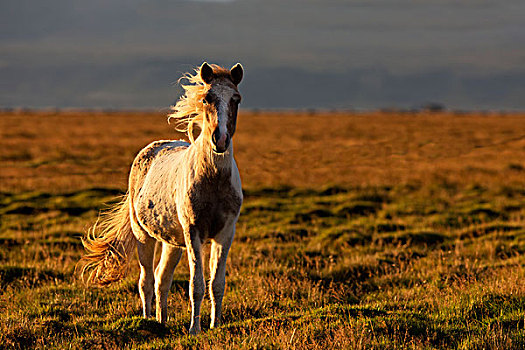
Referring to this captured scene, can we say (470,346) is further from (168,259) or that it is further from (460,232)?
(460,232)

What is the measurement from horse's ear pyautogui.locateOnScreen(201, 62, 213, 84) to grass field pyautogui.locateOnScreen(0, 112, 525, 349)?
10.3ft

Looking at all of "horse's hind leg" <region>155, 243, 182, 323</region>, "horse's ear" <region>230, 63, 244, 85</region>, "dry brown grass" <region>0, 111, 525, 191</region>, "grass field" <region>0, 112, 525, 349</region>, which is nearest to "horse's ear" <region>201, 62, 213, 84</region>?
"horse's ear" <region>230, 63, 244, 85</region>

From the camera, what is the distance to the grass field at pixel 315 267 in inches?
266

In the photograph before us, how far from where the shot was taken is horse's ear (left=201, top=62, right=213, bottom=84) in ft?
19.6

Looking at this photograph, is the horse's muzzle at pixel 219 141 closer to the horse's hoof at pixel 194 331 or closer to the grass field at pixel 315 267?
the grass field at pixel 315 267

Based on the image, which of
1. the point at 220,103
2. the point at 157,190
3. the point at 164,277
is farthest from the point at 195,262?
the point at 220,103

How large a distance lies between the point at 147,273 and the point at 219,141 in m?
3.56

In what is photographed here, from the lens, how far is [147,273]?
26.9ft

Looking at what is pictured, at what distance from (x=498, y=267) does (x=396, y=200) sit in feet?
29.6

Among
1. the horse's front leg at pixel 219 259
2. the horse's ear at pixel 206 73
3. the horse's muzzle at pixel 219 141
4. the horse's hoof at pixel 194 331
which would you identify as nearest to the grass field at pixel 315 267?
the horse's hoof at pixel 194 331

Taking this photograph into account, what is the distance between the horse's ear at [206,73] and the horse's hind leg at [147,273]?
10.5 feet

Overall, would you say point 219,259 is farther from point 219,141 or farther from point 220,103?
point 220,103

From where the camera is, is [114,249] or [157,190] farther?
[114,249]

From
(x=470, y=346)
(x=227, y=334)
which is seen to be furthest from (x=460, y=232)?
(x=227, y=334)
